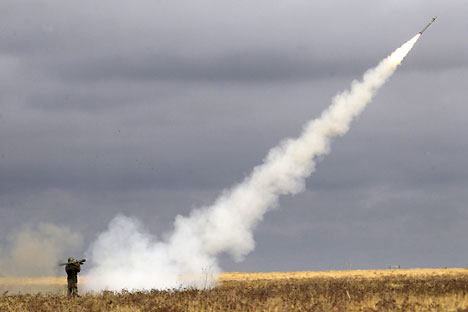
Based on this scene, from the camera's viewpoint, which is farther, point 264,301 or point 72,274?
point 72,274

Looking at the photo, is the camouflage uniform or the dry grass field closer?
the dry grass field

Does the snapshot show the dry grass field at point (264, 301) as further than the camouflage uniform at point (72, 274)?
No

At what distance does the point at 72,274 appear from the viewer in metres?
39.3

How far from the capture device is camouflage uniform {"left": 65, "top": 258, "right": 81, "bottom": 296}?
38.7 m

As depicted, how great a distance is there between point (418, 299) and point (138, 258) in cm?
1750

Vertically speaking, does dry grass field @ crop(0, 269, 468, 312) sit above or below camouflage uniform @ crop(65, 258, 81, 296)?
below

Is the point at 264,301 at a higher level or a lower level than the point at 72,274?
lower

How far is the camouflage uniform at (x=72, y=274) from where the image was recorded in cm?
3866

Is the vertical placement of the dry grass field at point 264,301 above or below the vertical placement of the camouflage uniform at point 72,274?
below

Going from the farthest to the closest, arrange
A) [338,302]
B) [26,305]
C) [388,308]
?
[26,305]
[338,302]
[388,308]

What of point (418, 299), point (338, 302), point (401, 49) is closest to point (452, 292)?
point (418, 299)

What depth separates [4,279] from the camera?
51094 millimetres

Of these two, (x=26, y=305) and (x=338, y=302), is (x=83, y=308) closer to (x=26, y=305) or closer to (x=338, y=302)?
(x=26, y=305)

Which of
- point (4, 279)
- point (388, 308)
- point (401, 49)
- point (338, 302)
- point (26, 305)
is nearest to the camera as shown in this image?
point (388, 308)
